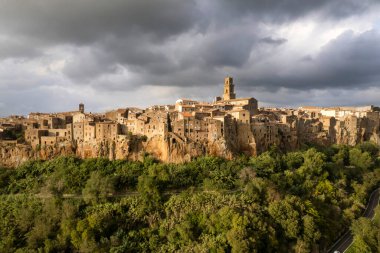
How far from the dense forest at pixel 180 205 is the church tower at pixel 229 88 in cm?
2405

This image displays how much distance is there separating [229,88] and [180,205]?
127 feet

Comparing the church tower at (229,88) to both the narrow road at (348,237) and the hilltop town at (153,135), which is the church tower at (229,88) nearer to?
the hilltop town at (153,135)

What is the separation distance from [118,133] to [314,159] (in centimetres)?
2839

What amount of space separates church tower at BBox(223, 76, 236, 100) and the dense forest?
947 inches

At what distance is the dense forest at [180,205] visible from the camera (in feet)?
107

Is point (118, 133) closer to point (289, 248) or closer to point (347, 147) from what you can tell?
point (289, 248)

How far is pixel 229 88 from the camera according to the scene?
69.1m

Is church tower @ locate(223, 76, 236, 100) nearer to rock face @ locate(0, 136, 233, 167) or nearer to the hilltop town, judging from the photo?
the hilltop town

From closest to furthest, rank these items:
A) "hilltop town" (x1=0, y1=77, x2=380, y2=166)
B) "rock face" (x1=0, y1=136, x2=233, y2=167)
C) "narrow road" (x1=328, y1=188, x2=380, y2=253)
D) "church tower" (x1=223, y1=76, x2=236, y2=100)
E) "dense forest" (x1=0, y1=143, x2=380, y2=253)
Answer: "dense forest" (x1=0, y1=143, x2=380, y2=253), "narrow road" (x1=328, y1=188, x2=380, y2=253), "rock face" (x1=0, y1=136, x2=233, y2=167), "hilltop town" (x1=0, y1=77, x2=380, y2=166), "church tower" (x1=223, y1=76, x2=236, y2=100)

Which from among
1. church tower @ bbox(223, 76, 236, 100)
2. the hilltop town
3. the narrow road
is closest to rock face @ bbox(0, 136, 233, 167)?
the hilltop town

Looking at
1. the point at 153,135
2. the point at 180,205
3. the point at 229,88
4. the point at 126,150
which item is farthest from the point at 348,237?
the point at 229,88

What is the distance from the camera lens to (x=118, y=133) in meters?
44.3

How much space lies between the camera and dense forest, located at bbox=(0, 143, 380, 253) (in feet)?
107

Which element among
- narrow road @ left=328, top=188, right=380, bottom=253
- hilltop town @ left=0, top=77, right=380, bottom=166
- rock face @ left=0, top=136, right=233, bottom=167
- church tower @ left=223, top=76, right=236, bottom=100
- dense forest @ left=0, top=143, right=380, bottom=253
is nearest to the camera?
dense forest @ left=0, top=143, right=380, bottom=253
